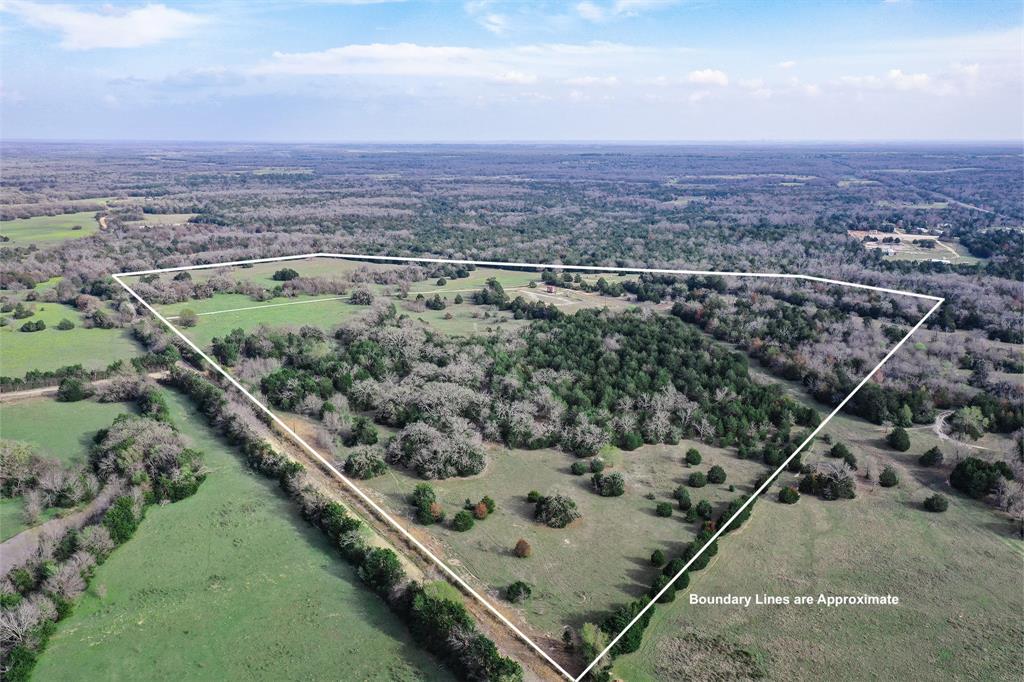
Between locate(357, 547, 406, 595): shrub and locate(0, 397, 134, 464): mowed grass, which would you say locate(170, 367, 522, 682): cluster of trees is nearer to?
locate(357, 547, 406, 595): shrub

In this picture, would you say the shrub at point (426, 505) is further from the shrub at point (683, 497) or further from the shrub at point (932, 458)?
the shrub at point (932, 458)

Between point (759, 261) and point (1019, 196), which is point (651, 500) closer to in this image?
point (759, 261)

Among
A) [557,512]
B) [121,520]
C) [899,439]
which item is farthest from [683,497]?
[121,520]

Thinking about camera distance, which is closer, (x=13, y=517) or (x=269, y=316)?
(x=13, y=517)

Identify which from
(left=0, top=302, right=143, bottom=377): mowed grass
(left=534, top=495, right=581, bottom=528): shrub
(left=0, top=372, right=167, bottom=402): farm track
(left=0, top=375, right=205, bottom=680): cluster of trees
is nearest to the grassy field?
(left=0, top=375, right=205, bottom=680): cluster of trees

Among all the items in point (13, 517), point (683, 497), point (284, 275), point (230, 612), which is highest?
point (284, 275)

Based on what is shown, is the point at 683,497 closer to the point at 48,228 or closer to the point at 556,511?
the point at 556,511

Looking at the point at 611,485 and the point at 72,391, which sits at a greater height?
the point at 611,485
